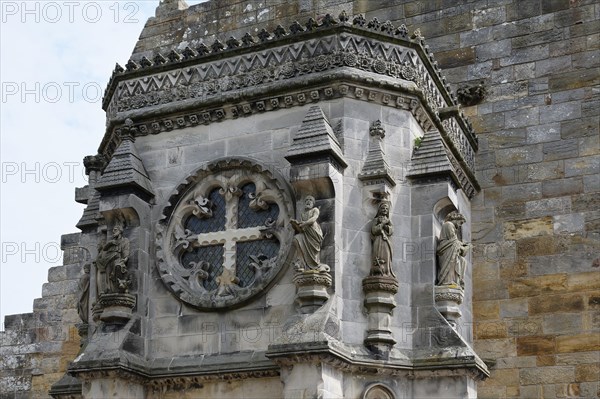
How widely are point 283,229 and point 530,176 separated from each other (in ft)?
13.8

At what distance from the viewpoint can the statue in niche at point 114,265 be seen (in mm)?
13430

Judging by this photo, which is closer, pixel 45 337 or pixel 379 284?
pixel 379 284

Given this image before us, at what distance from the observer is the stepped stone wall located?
14.7m

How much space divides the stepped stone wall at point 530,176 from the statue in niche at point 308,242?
3655mm

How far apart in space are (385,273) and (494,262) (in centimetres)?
318

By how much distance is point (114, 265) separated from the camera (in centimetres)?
1348

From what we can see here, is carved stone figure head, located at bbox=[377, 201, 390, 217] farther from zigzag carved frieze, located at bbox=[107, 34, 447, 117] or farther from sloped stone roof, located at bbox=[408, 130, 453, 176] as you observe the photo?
zigzag carved frieze, located at bbox=[107, 34, 447, 117]

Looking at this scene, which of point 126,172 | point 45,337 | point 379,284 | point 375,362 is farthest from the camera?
point 45,337

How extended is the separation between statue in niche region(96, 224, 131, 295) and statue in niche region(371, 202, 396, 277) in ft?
9.83

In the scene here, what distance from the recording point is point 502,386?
14.9 m

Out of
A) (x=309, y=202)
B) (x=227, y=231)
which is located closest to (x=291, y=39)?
(x=309, y=202)

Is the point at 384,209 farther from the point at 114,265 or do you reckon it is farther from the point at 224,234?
the point at 114,265

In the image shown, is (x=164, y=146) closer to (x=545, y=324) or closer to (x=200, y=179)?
(x=200, y=179)

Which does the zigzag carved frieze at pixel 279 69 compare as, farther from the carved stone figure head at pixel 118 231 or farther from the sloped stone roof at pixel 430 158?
the carved stone figure head at pixel 118 231
